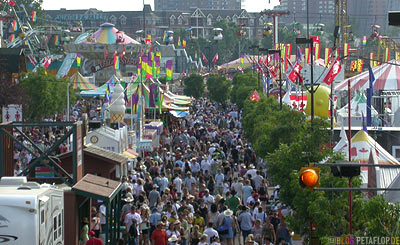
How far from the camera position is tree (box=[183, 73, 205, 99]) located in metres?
86.8

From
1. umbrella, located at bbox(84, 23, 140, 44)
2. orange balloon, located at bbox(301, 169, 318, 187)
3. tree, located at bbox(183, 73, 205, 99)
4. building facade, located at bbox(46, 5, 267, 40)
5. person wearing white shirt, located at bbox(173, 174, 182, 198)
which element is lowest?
A: tree, located at bbox(183, 73, 205, 99)

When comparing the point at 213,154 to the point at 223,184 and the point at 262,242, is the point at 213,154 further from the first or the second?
the point at 262,242

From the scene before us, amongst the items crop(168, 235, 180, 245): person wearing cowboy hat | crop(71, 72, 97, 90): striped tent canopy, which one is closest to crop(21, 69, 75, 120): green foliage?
crop(71, 72, 97, 90): striped tent canopy

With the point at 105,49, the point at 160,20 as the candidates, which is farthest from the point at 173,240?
the point at 160,20

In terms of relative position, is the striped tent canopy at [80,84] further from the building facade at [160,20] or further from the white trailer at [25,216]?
the building facade at [160,20]

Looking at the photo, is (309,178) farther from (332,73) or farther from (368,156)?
(332,73)

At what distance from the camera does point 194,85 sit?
87.2 metres

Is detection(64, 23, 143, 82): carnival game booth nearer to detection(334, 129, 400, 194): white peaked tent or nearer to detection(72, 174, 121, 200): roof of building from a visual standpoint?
detection(334, 129, 400, 194): white peaked tent

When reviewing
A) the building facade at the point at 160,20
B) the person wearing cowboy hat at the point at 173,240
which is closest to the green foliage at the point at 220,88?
the person wearing cowboy hat at the point at 173,240

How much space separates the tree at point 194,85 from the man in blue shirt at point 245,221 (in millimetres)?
68382

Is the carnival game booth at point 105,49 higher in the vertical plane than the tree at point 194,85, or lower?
higher

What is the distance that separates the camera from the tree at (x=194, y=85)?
86.8m

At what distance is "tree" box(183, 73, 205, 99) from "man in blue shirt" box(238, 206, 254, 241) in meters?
68.4

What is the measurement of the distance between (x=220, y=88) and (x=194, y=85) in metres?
6.66
